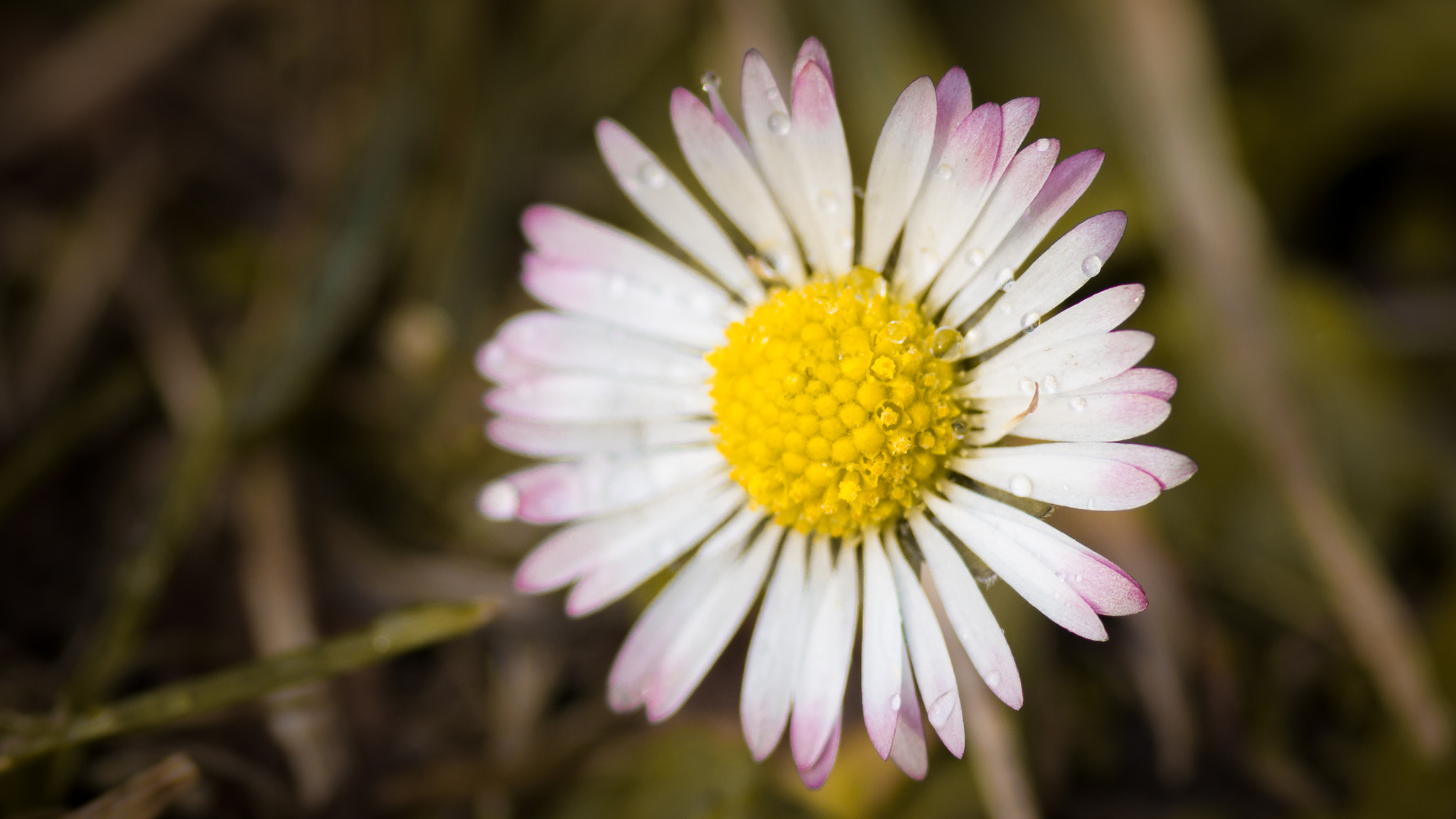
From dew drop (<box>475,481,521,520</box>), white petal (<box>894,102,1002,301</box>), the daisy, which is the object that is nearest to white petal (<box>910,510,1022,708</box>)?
the daisy

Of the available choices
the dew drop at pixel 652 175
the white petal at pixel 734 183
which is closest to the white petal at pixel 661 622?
the white petal at pixel 734 183

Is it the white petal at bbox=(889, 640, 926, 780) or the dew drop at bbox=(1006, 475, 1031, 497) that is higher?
the dew drop at bbox=(1006, 475, 1031, 497)

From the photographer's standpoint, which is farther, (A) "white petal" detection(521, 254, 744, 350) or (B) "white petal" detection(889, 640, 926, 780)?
(A) "white petal" detection(521, 254, 744, 350)

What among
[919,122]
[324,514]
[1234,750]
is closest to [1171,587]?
[1234,750]

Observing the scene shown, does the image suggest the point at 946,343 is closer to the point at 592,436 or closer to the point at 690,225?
the point at 690,225

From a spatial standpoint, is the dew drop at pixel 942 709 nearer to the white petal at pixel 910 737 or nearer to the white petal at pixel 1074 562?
the white petal at pixel 910 737

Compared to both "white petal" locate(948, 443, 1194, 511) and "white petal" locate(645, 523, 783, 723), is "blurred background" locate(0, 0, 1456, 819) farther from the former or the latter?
"white petal" locate(948, 443, 1194, 511)

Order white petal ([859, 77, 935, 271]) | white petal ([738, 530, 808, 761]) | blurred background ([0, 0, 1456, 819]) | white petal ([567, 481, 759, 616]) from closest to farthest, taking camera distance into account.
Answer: white petal ([859, 77, 935, 271]) → white petal ([738, 530, 808, 761]) → white petal ([567, 481, 759, 616]) → blurred background ([0, 0, 1456, 819])
